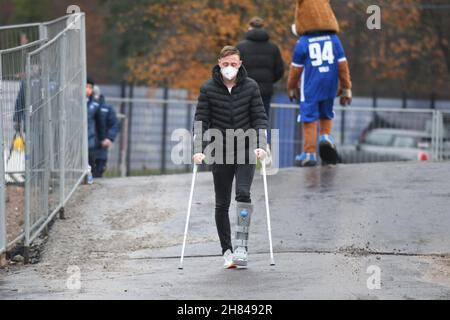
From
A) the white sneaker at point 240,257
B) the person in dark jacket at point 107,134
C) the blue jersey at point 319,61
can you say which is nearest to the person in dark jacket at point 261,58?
the blue jersey at point 319,61

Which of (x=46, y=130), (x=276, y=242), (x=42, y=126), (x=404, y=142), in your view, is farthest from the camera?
(x=404, y=142)

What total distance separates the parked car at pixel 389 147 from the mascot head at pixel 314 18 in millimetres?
7766

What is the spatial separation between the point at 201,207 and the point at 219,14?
1502 centimetres

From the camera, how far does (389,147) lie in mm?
26859

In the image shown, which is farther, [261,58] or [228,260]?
[261,58]

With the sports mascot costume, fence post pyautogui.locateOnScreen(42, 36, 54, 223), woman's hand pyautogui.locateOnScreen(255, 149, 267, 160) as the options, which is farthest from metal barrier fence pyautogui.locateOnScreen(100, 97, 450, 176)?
woman's hand pyautogui.locateOnScreen(255, 149, 267, 160)

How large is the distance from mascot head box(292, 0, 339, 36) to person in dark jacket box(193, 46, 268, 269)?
5084 mm

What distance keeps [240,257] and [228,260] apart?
179 mm

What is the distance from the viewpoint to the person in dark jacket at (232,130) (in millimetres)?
10508

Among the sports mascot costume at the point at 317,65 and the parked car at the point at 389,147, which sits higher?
the sports mascot costume at the point at 317,65

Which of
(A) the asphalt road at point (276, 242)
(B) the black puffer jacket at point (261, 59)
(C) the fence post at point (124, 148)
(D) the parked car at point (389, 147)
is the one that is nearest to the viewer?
(A) the asphalt road at point (276, 242)

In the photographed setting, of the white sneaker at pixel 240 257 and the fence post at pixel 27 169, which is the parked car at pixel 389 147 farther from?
the white sneaker at pixel 240 257

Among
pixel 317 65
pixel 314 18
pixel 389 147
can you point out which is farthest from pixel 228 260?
pixel 389 147

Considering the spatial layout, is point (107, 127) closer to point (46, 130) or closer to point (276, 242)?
point (46, 130)
